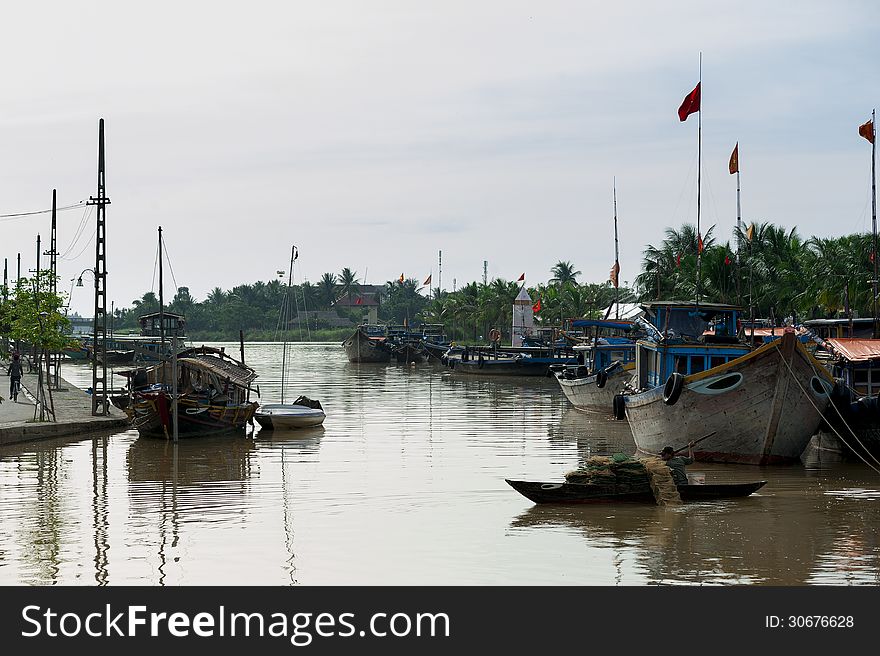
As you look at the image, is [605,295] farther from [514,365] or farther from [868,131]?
[868,131]

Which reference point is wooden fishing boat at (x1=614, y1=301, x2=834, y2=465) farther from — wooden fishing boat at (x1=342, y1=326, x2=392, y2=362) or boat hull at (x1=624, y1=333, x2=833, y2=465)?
wooden fishing boat at (x1=342, y1=326, x2=392, y2=362)

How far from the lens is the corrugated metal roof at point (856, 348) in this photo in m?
29.5

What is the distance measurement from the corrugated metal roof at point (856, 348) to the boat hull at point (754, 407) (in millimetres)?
2099

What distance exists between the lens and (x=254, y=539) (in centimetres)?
1861

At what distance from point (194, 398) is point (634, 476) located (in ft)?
61.6

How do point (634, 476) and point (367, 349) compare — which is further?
point (367, 349)

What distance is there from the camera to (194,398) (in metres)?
35.4

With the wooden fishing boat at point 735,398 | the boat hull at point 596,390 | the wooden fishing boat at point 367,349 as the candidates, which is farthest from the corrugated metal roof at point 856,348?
the wooden fishing boat at point 367,349

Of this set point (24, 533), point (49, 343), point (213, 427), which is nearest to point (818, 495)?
point (24, 533)

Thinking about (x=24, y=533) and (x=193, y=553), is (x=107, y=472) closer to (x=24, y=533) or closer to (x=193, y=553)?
(x=24, y=533)

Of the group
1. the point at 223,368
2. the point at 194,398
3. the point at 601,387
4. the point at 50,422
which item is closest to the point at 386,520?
the point at 194,398

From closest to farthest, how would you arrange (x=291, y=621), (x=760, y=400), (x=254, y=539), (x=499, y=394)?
(x=291, y=621), (x=254, y=539), (x=760, y=400), (x=499, y=394)

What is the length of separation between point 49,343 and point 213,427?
681cm

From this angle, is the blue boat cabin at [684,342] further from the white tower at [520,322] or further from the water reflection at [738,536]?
the white tower at [520,322]
